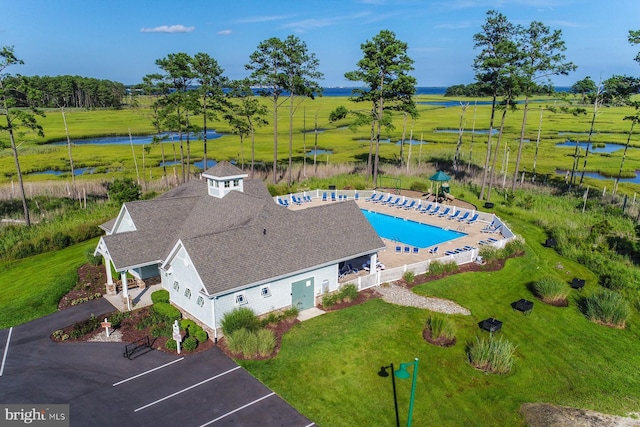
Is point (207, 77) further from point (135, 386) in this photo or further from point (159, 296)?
point (135, 386)

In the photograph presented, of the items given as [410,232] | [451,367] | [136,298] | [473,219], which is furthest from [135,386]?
[473,219]

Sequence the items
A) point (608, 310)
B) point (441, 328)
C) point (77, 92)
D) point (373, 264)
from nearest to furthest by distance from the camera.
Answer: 1. point (441, 328)
2. point (608, 310)
3. point (373, 264)
4. point (77, 92)

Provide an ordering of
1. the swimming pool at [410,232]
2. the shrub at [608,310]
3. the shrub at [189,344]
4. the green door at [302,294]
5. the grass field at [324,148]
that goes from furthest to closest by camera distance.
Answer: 1. the grass field at [324,148]
2. the swimming pool at [410,232]
3. the green door at [302,294]
4. the shrub at [608,310]
5. the shrub at [189,344]

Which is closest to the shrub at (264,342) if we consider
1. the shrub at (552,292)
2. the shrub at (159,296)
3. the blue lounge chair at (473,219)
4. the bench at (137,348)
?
the bench at (137,348)

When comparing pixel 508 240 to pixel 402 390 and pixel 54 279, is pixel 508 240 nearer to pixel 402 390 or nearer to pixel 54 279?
pixel 402 390

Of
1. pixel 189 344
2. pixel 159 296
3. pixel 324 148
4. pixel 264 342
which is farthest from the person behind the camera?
pixel 324 148

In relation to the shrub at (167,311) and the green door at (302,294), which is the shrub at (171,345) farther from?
the green door at (302,294)

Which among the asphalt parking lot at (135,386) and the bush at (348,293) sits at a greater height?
the bush at (348,293)
